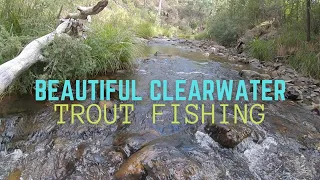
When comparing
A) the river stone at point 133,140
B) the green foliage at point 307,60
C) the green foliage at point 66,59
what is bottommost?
the river stone at point 133,140

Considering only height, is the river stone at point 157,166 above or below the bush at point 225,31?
below

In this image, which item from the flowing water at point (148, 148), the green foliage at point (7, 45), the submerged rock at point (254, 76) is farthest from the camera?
the submerged rock at point (254, 76)

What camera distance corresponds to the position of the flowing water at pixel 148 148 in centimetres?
270

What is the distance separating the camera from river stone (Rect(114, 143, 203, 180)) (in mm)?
2584

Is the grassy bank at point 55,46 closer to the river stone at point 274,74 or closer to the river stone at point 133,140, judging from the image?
the river stone at point 133,140

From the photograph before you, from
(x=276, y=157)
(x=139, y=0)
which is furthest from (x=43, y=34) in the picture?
(x=139, y=0)

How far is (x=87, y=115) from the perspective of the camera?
3.80 meters

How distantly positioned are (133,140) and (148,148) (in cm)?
32

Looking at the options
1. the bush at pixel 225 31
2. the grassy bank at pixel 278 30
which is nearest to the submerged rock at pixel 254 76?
the grassy bank at pixel 278 30

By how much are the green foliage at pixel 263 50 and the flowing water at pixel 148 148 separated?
4.86m

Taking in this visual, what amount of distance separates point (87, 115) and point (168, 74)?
2837mm

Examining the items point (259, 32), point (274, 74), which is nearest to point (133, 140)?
point (274, 74)

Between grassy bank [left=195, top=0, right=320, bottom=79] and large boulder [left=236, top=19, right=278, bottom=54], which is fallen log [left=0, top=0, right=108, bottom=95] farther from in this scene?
large boulder [left=236, top=19, right=278, bottom=54]

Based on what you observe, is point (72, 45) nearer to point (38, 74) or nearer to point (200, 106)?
point (38, 74)
